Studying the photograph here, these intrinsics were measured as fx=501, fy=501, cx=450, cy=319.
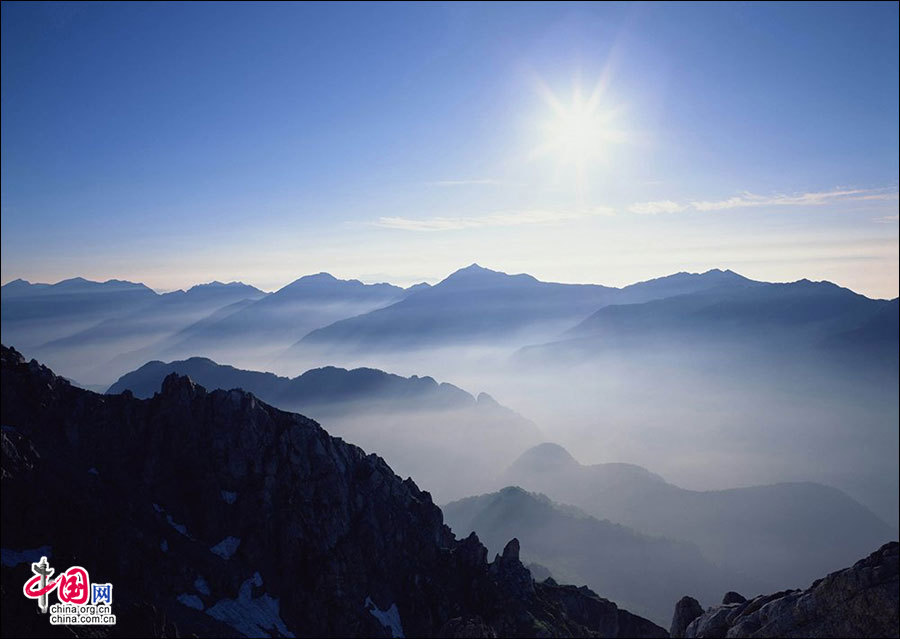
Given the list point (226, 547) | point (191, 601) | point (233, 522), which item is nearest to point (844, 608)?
point (191, 601)

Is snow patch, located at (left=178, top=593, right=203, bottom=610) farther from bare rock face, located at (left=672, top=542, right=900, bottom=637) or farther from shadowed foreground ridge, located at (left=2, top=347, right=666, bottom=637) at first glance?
bare rock face, located at (left=672, top=542, right=900, bottom=637)

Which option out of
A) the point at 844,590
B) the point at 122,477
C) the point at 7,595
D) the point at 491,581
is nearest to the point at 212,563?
the point at 122,477

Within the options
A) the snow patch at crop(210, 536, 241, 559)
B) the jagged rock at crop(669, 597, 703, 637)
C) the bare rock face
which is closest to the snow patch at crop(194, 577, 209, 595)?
the snow patch at crop(210, 536, 241, 559)

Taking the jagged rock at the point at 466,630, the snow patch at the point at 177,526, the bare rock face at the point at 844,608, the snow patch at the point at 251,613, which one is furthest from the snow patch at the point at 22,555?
the bare rock face at the point at 844,608

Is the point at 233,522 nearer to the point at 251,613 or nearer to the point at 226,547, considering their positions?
the point at 226,547

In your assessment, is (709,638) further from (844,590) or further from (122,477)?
(122,477)

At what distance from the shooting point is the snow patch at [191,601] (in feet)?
277

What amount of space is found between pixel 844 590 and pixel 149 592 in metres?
94.8

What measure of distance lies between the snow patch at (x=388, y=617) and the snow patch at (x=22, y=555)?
54661mm

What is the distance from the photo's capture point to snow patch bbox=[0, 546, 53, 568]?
→ 7053cm

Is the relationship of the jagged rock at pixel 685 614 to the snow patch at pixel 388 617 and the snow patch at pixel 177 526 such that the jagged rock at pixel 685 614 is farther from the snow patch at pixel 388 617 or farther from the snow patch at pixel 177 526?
the snow patch at pixel 177 526

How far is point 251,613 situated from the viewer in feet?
295

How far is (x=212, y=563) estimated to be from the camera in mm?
92375

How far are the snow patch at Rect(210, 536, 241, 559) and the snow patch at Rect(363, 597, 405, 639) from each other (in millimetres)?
27886
